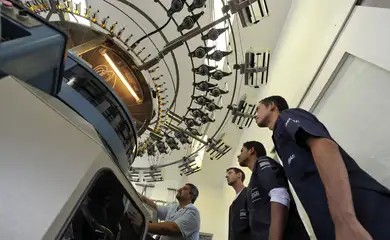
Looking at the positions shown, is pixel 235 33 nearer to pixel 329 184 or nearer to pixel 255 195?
pixel 255 195

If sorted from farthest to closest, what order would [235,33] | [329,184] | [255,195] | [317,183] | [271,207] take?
[235,33]
[255,195]
[271,207]
[317,183]
[329,184]

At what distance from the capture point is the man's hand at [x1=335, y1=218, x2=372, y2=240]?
0.92 metres

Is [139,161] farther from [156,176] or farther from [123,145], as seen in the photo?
[123,145]

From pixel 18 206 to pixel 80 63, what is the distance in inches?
31.3

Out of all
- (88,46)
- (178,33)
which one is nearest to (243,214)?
(88,46)

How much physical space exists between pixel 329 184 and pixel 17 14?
102 cm

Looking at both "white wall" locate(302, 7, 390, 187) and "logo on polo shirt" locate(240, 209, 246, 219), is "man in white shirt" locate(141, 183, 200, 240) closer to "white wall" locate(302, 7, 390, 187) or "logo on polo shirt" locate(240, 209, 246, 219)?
"logo on polo shirt" locate(240, 209, 246, 219)

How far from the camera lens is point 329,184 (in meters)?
1.08

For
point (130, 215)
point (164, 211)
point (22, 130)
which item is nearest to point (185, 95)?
point (164, 211)

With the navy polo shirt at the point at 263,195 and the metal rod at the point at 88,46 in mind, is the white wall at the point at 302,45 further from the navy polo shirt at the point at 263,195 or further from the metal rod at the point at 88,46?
the metal rod at the point at 88,46

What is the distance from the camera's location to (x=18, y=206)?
0.52m

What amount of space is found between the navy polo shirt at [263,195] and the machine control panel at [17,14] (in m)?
1.27

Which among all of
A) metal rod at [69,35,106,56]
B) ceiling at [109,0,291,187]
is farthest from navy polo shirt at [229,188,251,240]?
metal rod at [69,35,106,56]

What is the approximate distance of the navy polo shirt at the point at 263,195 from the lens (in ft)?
5.41
